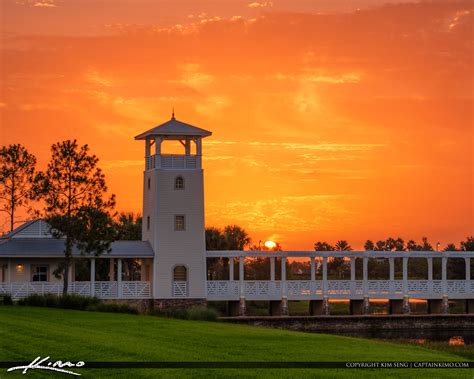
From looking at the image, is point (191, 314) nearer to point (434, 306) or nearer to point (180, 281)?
point (180, 281)

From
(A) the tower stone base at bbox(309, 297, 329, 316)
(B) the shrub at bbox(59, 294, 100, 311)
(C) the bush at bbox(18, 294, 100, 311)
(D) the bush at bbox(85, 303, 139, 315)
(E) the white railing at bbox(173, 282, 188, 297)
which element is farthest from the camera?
(A) the tower stone base at bbox(309, 297, 329, 316)

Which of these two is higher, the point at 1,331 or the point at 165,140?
the point at 165,140

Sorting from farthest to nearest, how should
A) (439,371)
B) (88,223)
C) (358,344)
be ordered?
(88,223)
(358,344)
(439,371)

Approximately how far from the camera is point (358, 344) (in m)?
33.9

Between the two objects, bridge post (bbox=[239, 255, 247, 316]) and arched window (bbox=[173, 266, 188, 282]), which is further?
arched window (bbox=[173, 266, 188, 282])

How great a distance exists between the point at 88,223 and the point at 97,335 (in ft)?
74.3

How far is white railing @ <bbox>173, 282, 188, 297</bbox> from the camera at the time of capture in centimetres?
5781

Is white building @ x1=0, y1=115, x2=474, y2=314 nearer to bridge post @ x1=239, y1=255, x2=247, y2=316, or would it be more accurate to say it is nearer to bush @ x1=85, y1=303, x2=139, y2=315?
bridge post @ x1=239, y1=255, x2=247, y2=316

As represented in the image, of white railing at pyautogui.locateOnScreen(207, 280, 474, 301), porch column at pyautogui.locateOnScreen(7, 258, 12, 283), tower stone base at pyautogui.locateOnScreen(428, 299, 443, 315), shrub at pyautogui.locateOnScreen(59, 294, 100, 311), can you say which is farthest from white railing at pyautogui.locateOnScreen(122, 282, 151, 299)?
tower stone base at pyautogui.locateOnScreen(428, 299, 443, 315)

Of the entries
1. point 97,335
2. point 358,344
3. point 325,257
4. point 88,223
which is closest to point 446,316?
point 325,257

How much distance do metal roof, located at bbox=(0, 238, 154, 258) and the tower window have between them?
1.98m

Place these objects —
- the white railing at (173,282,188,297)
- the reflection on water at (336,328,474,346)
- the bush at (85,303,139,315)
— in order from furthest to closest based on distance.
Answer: the white railing at (173,282,188,297), the reflection on water at (336,328,474,346), the bush at (85,303,139,315)

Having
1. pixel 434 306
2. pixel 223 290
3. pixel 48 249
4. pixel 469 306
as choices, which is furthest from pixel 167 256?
pixel 469 306

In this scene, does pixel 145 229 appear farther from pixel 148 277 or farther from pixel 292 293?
pixel 292 293
